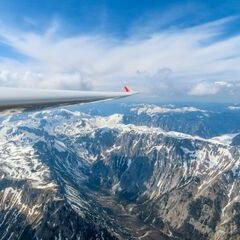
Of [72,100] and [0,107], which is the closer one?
[0,107]

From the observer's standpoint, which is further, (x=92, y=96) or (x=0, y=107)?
(x=92, y=96)

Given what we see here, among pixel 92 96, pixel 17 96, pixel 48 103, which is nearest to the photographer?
pixel 17 96

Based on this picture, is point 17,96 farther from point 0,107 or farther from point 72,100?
point 72,100

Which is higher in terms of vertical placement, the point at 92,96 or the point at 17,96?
the point at 17,96

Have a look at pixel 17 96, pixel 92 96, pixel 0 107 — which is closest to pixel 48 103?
pixel 17 96

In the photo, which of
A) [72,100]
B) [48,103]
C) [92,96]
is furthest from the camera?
[92,96]

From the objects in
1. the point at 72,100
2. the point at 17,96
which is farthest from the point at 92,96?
the point at 17,96

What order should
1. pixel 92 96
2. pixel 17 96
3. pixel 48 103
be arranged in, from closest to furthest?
1. pixel 17 96
2. pixel 48 103
3. pixel 92 96

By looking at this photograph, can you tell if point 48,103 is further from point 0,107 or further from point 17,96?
point 0,107

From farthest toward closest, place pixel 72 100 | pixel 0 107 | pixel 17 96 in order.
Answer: pixel 72 100 < pixel 17 96 < pixel 0 107
